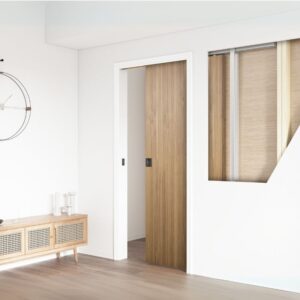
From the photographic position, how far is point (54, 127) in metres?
5.35

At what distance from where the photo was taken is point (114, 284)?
167 inches

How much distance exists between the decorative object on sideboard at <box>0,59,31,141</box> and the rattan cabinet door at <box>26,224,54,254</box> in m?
0.92

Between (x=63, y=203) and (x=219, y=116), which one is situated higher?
(x=219, y=116)

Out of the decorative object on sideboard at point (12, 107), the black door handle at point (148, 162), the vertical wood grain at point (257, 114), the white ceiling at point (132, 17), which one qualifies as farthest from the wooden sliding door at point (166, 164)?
the decorative object on sideboard at point (12, 107)

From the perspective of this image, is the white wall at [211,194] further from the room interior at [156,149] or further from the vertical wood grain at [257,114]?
the vertical wood grain at [257,114]

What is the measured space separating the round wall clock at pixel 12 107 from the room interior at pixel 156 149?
14mm

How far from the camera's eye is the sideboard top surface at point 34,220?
4.52 meters

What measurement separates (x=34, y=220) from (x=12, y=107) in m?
1.12

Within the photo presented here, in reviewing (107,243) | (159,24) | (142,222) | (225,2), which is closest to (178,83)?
(159,24)

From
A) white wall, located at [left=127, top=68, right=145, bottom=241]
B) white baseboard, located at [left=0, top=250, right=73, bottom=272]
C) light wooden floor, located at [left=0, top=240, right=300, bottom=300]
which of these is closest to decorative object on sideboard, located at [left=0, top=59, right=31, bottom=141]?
white baseboard, located at [left=0, top=250, right=73, bottom=272]

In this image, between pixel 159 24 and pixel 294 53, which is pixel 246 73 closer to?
pixel 294 53

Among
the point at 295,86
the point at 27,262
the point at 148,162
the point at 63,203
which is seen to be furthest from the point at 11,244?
the point at 295,86

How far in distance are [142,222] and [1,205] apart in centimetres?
223

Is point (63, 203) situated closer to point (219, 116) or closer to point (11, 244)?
point (11, 244)
